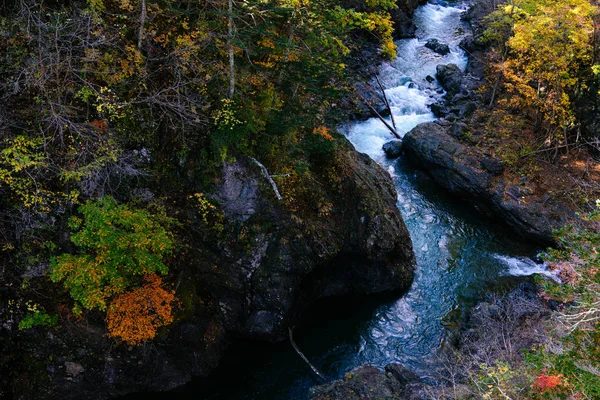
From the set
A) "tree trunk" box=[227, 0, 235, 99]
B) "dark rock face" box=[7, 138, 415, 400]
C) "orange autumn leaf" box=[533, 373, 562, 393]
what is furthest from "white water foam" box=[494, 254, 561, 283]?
"tree trunk" box=[227, 0, 235, 99]

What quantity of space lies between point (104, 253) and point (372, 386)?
9.20 metres

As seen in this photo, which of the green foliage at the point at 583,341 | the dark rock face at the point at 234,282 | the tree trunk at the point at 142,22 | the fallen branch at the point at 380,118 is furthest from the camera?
the fallen branch at the point at 380,118

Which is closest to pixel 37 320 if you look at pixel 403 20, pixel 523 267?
pixel 523 267

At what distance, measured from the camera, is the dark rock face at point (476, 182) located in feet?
65.1

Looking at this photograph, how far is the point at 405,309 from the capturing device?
53.3 ft

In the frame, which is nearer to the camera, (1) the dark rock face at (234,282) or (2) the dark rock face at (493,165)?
(1) the dark rock face at (234,282)

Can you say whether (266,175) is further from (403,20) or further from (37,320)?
(403,20)

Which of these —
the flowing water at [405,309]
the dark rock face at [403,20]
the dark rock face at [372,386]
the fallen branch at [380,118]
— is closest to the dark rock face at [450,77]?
the flowing water at [405,309]

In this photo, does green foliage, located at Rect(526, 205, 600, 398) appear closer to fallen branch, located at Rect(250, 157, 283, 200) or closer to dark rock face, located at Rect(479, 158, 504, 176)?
fallen branch, located at Rect(250, 157, 283, 200)

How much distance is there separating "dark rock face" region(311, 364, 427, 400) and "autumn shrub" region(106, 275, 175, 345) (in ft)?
18.2

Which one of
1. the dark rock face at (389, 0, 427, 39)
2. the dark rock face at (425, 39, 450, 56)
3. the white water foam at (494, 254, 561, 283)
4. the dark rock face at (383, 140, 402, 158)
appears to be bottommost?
the white water foam at (494, 254, 561, 283)

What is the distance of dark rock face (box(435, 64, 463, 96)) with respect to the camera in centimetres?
2892

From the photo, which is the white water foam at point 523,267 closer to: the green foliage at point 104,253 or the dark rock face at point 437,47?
the green foliage at point 104,253

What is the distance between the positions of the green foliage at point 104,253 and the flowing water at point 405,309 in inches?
193
